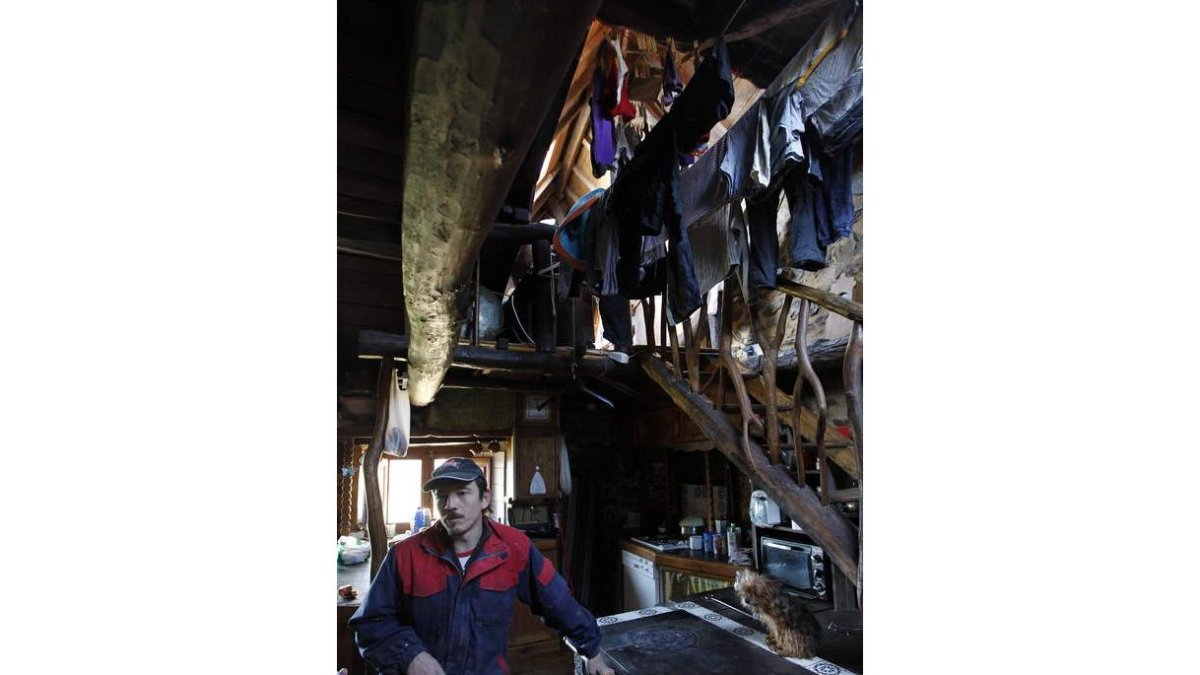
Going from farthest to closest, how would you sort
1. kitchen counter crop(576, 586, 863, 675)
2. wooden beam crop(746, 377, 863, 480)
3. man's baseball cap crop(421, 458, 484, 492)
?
1. wooden beam crop(746, 377, 863, 480)
2. kitchen counter crop(576, 586, 863, 675)
3. man's baseball cap crop(421, 458, 484, 492)

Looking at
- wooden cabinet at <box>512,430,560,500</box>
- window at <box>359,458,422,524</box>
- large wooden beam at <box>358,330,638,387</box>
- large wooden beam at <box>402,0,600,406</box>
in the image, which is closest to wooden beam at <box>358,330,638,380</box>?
large wooden beam at <box>358,330,638,387</box>

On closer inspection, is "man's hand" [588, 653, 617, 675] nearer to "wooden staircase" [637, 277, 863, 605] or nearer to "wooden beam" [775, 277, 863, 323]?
"wooden staircase" [637, 277, 863, 605]

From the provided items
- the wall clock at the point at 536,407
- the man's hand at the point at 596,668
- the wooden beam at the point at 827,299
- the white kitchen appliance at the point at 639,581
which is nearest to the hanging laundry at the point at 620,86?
the wooden beam at the point at 827,299

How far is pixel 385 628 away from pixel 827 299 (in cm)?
163

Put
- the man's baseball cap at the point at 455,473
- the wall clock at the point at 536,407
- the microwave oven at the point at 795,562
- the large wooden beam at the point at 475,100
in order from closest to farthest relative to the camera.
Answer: the large wooden beam at the point at 475,100 → the man's baseball cap at the point at 455,473 → the microwave oven at the point at 795,562 → the wall clock at the point at 536,407

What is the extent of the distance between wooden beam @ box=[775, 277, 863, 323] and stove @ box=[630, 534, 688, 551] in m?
3.09

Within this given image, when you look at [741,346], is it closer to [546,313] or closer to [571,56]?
[546,313]

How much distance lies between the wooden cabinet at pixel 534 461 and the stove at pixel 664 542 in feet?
3.00

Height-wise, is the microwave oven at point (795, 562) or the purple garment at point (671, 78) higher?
the purple garment at point (671, 78)

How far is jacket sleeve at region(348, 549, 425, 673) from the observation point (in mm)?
1271

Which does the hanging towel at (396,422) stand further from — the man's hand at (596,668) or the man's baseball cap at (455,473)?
the man's hand at (596,668)

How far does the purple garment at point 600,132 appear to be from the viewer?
2.38 meters
